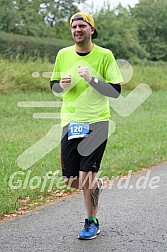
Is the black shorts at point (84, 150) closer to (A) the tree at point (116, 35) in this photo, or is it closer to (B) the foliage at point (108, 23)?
(B) the foliage at point (108, 23)

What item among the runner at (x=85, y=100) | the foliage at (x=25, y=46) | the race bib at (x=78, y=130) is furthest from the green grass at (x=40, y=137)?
the foliage at (x=25, y=46)

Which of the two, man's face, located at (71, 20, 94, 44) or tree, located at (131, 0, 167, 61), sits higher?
man's face, located at (71, 20, 94, 44)

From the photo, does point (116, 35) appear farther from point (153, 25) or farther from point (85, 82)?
point (85, 82)

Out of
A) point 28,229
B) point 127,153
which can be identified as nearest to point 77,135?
point 28,229

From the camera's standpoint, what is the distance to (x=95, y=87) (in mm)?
4516

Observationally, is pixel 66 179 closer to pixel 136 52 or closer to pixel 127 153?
pixel 127 153

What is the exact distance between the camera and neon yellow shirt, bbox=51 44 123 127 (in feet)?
15.2

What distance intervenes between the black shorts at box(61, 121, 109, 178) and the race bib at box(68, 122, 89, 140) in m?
0.05

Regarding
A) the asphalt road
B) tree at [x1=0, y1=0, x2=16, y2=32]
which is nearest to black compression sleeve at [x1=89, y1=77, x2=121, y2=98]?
the asphalt road

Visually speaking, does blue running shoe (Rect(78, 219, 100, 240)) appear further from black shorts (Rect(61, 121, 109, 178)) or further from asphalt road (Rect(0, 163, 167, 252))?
black shorts (Rect(61, 121, 109, 178))

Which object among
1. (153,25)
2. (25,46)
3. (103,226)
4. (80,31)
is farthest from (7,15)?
(80,31)

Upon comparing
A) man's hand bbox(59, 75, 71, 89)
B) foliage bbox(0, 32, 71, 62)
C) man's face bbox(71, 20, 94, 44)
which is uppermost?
man's face bbox(71, 20, 94, 44)

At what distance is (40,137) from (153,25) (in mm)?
47222

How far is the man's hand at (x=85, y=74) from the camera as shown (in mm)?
4419
